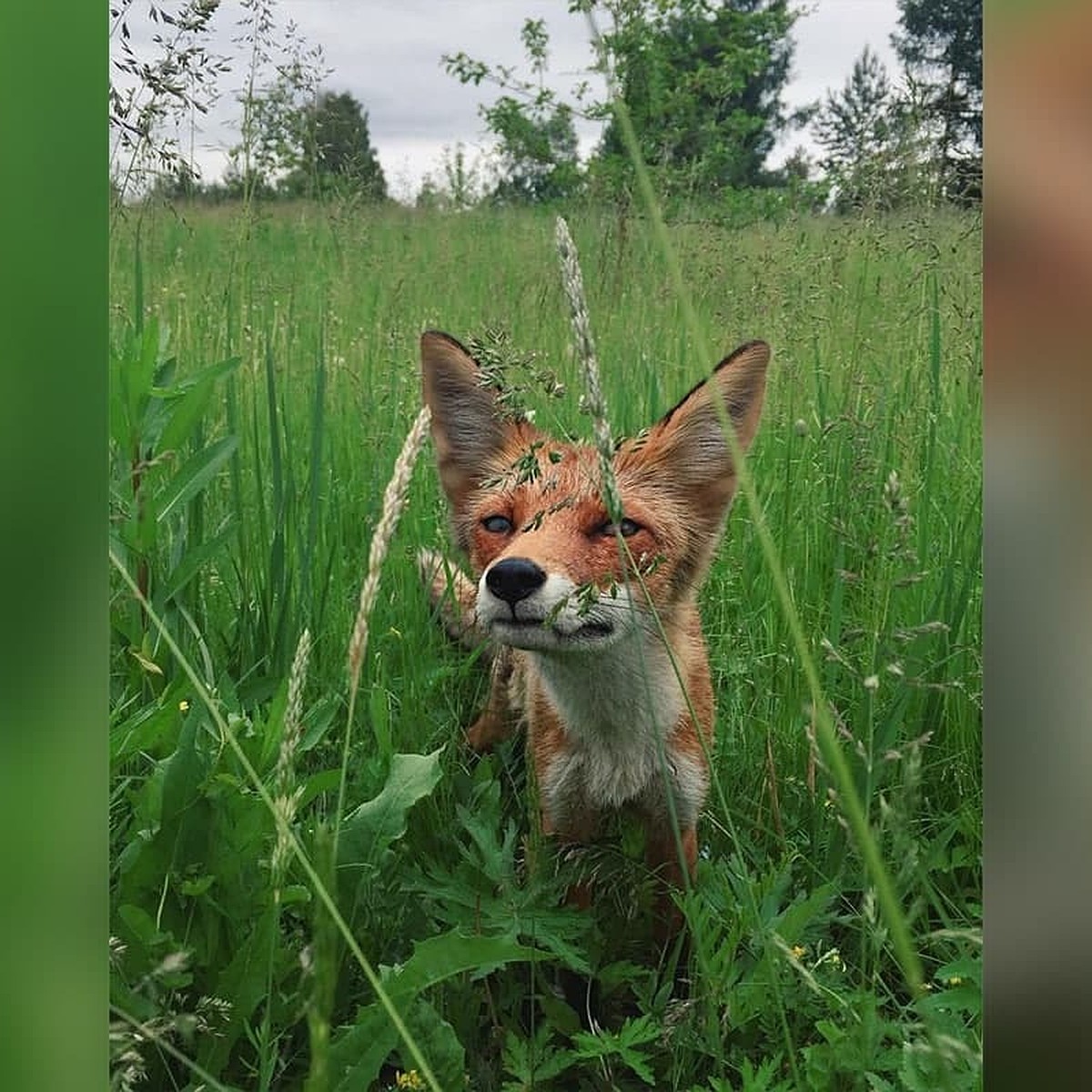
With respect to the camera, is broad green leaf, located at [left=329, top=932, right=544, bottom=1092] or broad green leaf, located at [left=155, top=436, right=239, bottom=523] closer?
broad green leaf, located at [left=329, top=932, right=544, bottom=1092]

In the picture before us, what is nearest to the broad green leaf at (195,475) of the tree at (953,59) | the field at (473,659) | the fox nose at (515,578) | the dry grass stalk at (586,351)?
the field at (473,659)

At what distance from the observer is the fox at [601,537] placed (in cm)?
124

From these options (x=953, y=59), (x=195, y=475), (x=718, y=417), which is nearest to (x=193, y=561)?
(x=195, y=475)

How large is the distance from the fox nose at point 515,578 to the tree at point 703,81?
457 millimetres

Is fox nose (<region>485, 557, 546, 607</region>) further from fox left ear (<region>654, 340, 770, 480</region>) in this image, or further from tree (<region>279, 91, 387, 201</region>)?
tree (<region>279, 91, 387, 201</region>)

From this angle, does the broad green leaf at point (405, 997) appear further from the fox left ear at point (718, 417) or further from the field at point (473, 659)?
the fox left ear at point (718, 417)

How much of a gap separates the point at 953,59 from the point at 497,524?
0.70 meters

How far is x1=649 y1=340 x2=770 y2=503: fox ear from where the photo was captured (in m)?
1.19

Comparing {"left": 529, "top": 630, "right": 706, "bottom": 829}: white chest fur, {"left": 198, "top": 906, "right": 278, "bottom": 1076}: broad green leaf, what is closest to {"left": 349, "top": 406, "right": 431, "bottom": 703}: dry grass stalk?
{"left": 198, "top": 906, "right": 278, "bottom": 1076}: broad green leaf

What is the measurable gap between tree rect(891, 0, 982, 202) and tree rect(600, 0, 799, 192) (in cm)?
12

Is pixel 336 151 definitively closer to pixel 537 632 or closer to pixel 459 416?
pixel 459 416
